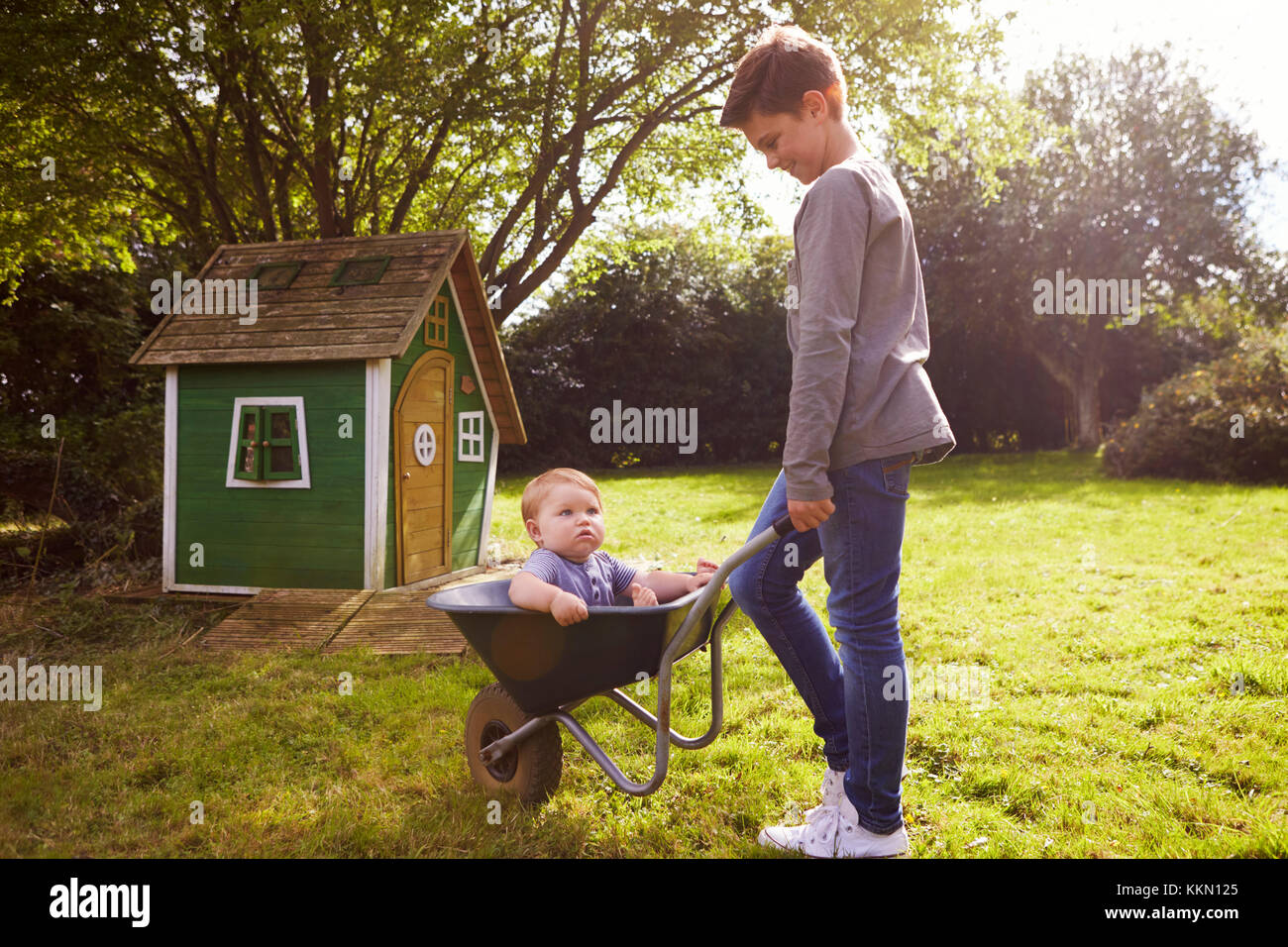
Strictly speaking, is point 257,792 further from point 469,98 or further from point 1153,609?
point 469,98

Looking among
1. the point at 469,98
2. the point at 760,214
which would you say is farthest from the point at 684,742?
the point at 760,214

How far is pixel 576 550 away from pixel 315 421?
15.1 ft

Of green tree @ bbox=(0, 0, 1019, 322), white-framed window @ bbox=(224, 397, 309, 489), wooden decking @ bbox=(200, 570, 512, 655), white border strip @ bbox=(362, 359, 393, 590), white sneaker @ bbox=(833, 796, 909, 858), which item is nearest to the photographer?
white sneaker @ bbox=(833, 796, 909, 858)

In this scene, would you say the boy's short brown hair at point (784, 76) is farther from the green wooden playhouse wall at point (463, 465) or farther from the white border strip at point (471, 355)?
the white border strip at point (471, 355)

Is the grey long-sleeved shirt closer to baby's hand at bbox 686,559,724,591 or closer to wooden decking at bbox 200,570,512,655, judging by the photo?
baby's hand at bbox 686,559,724,591

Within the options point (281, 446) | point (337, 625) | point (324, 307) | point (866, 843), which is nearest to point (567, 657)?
point (866, 843)

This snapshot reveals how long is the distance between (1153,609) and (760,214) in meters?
8.25

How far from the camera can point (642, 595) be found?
9.08 feet

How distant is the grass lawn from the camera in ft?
8.38

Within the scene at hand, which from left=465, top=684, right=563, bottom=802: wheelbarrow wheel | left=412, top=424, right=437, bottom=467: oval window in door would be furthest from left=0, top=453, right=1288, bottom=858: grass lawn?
left=412, top=424, right=437, bottom=467: oval window in door

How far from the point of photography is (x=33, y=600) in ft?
20.5

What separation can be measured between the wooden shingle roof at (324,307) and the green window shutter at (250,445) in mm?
429

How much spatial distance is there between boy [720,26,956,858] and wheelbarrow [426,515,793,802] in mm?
204

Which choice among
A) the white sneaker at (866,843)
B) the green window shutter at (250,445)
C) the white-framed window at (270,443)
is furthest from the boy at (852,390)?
the green window shutter at (250,445)
